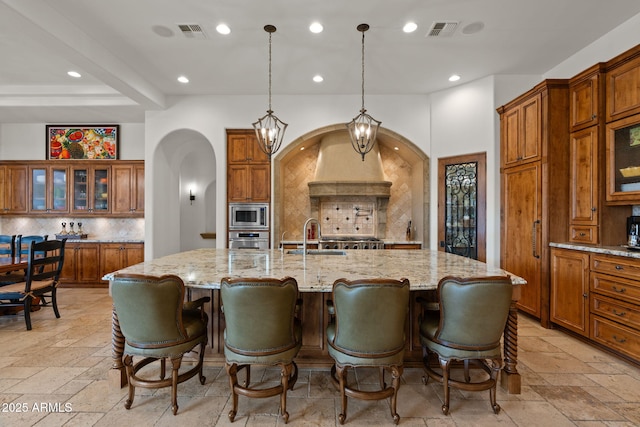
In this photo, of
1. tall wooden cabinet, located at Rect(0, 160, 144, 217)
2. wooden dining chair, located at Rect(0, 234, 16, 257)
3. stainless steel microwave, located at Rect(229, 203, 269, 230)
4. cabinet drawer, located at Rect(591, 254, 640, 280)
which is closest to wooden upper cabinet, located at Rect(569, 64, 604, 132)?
cabinet drawer, located at Rect(591, 254, 640, 280)

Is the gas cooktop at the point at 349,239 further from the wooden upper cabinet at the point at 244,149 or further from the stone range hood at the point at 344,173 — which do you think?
the wooden upper cabinet at the point at 244,149

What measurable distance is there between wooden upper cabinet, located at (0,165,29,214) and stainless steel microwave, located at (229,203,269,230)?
13.4ft

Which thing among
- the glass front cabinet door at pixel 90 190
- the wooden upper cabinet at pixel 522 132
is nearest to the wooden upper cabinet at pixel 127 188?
the glass front cabinet door at pixel 90 190

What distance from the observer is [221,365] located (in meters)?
2.70

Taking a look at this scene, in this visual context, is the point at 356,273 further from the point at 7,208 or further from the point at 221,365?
the point at 7,208

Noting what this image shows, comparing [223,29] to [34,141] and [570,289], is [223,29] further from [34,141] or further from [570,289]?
[34,141]

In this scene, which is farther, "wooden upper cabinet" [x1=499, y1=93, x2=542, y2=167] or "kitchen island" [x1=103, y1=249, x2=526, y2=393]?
"wooden upper cabinet" [x1=499, y1=93, x2=542, y2=167]

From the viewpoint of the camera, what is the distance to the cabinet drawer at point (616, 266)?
8.87 ft

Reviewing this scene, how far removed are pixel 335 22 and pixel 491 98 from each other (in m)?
2.74

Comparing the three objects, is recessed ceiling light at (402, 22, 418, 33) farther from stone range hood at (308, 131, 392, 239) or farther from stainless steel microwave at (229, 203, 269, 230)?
stainless steel microwave at (229, 203, 269, 230)

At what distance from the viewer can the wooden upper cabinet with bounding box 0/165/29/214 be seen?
5.81m

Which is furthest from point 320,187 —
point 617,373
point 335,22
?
point 617,373

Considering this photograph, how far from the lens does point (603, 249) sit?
2.97 metres

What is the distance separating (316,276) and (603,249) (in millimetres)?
2865
